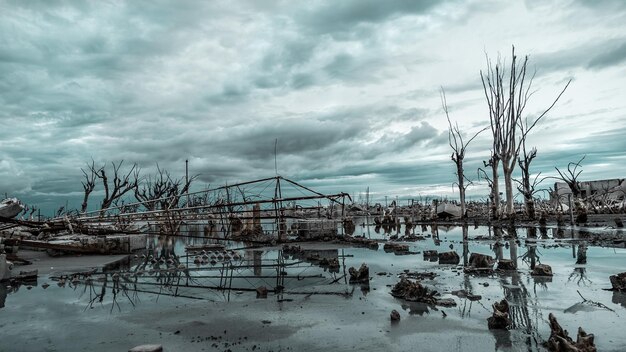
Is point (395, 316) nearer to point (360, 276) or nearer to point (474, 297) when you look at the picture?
point (474, 297)

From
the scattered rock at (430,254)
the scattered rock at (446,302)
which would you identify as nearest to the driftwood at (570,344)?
the scattered rock at (446,302)

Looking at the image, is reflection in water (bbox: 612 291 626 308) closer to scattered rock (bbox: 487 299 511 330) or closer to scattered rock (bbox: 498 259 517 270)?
scattered rock (bbox: 487 299 511 330)

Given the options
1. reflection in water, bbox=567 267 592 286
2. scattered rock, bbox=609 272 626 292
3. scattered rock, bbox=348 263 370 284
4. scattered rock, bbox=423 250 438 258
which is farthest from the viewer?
scattered rock, bbox=423 250 438 258

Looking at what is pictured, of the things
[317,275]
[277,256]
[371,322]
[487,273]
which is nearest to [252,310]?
[371,322]

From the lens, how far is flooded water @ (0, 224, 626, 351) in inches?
169

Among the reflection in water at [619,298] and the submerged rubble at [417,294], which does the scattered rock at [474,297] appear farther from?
the reflection in water at [619,298]

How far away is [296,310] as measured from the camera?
5.60m

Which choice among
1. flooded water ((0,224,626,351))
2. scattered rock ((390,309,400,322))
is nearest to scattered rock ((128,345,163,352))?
flooded water ((0,224,626,351))

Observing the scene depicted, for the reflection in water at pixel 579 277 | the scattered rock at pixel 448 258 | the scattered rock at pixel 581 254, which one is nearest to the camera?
the reflection in water at pixel 579 277

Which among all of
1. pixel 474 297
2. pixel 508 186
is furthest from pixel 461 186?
pixel 474 297

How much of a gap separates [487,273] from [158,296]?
5958 mm

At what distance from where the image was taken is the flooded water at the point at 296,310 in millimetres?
4301

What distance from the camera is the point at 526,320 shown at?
4.77 m

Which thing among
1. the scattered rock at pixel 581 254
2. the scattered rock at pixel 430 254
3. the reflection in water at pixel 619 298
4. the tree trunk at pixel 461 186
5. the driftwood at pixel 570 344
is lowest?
the reflection in water at pixel 619 298
